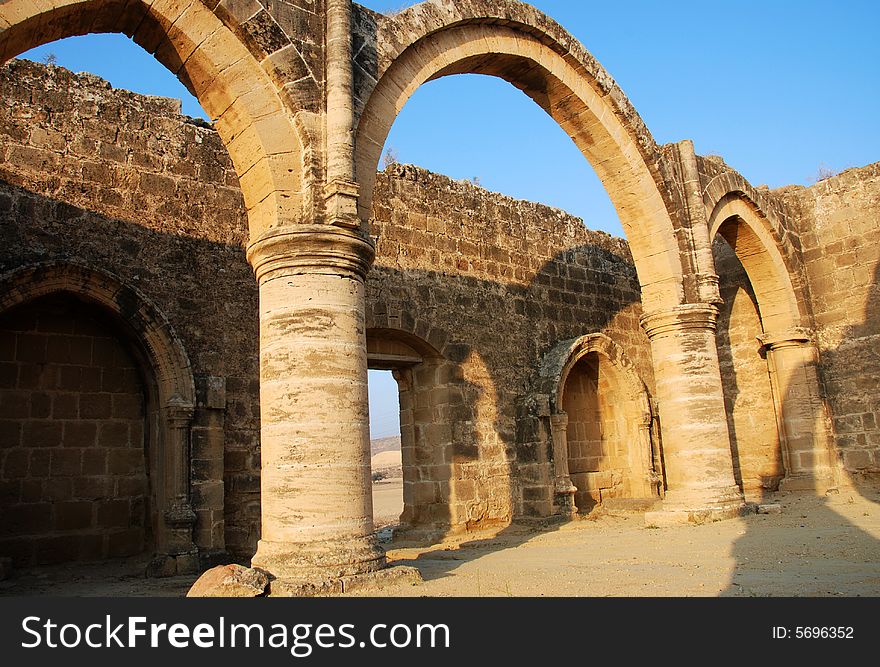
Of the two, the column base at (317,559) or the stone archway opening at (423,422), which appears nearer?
the column base at (317,559)

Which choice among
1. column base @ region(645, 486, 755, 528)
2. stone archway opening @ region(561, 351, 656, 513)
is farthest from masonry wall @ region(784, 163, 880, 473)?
column base @ region(645, 486, 755, 528)

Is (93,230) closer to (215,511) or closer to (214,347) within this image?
(214,347)

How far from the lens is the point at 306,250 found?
192 inches

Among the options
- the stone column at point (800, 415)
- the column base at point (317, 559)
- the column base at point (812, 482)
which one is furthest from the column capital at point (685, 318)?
the column base at point (317, 559)

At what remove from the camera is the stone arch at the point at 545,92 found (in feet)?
18.6

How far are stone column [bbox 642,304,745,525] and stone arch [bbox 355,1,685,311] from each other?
34 centimetres

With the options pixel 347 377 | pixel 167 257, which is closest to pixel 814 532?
pixel 347 377

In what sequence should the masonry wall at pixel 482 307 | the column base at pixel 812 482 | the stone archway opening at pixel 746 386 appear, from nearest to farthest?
1. the masonry wall at pixel 482 307
2. the column base at pixel 812 482
3. the stone archway opening at pixel 746 386

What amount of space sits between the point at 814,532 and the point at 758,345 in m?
5.94

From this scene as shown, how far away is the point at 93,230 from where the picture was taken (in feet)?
23.9

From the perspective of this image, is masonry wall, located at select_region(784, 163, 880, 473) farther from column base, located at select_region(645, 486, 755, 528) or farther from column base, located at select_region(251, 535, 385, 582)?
column base, located at select_region(251, 535, 385, 582)

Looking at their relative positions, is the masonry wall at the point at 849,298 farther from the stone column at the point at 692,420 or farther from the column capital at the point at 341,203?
the column capital at the point at 341,203

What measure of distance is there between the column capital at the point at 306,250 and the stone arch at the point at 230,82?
162 millimetres

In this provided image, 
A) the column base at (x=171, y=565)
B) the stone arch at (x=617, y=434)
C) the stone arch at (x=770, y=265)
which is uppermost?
the stone arch at (x=770, y=265)
